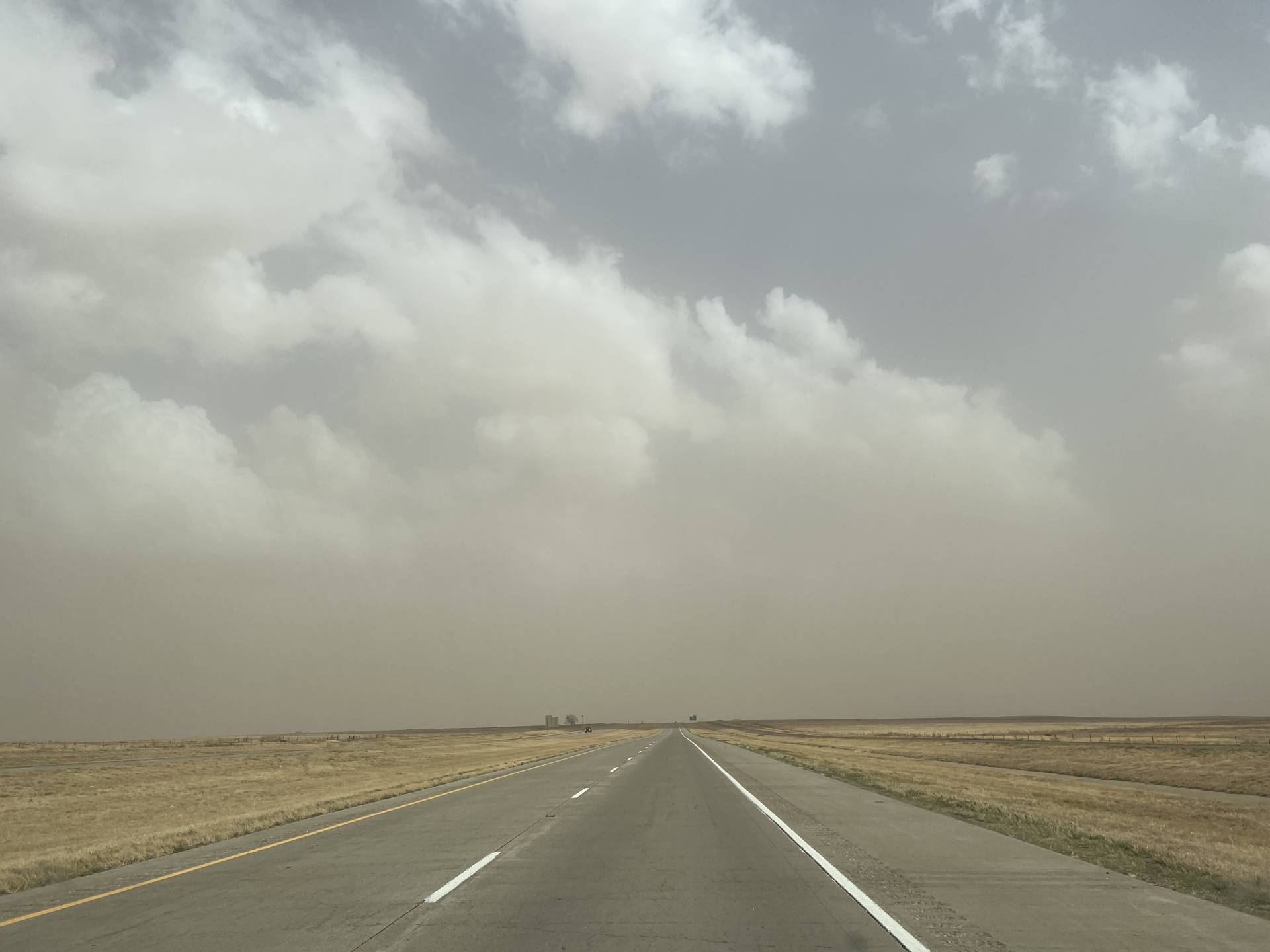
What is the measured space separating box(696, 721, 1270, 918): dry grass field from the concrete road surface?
110 centimetres

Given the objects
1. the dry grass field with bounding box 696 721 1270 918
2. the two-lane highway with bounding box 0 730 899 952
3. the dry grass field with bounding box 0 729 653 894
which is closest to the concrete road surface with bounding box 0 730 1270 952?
the two-lane highway with bounding box 0 730 899 952

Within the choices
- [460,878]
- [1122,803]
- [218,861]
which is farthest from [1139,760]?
[218,861]

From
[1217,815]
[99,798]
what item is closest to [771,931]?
[1217,815]

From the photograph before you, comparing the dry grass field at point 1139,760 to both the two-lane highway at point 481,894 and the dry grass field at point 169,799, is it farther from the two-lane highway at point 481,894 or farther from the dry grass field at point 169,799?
the two-lane highway at point 481,894

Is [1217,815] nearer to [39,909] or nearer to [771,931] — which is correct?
[771,931]

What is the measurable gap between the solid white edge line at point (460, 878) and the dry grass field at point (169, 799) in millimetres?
6149

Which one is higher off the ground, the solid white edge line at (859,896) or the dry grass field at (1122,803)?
the solid white edge line at (859,896)

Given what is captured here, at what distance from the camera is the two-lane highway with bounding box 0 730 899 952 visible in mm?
7555

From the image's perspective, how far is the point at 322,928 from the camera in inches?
313

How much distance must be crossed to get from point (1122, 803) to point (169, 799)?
111 feet

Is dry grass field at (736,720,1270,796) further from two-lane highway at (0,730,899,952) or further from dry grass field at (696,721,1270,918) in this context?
two-lane highway at (0,730,899,952)

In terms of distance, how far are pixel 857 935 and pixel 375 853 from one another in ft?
27.1

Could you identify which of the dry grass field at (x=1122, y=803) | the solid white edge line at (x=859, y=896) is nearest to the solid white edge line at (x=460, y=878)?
the solid white edge line at (x=859, y=896)

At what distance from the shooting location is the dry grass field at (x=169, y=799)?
14.9 meters
